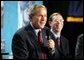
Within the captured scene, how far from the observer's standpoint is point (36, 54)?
119 centimetres

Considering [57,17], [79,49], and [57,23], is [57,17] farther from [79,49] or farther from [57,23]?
[79,49]

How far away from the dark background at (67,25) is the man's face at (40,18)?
0.08 meters

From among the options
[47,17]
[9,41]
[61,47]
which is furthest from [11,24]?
[61,47]

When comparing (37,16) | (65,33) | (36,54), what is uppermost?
(37,16)

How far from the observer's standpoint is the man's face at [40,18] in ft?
3.84

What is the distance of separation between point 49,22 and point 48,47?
6.0 inches

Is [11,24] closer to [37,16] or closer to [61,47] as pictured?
[37,16]

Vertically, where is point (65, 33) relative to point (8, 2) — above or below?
below

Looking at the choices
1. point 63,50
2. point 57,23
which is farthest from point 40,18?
point 63,50

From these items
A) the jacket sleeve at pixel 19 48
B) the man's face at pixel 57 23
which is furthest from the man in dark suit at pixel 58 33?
the jacket sleeve at pixel 19 48

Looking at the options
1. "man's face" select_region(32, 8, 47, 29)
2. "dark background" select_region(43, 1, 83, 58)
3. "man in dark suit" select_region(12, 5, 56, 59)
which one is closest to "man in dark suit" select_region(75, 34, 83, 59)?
"dark background" select_region(43, 1, 83, 58)

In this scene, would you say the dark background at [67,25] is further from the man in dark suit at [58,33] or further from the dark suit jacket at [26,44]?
the dark suit jacket at [26,44]

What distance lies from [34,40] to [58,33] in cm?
16

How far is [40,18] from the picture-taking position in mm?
1171
